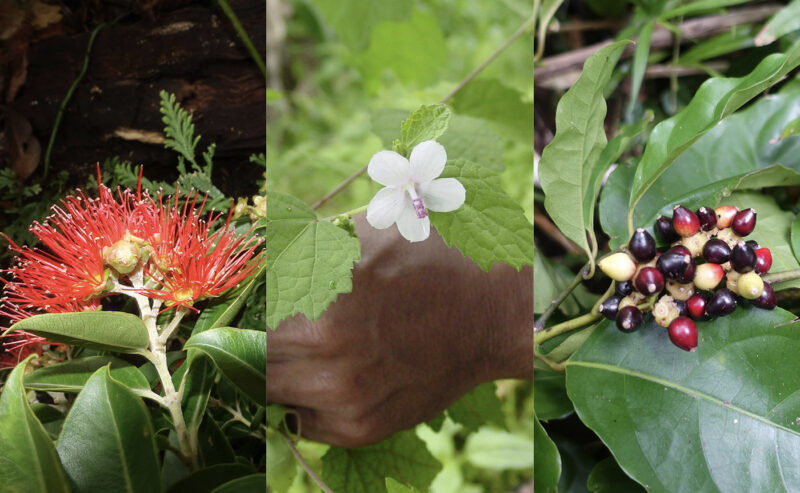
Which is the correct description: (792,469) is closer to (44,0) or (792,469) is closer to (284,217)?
(284,217)

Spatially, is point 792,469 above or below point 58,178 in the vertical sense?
below

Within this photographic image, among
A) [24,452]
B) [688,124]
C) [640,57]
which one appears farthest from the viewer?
[640,57]

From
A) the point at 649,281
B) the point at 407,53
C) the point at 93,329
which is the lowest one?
the point at 649,281

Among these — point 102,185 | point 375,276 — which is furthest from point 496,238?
point 102,185

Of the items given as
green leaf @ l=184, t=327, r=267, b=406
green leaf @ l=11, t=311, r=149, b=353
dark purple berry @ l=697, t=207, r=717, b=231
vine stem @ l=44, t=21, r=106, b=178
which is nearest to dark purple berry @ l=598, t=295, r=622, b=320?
dark purple berry @ l=697, t=207, r=717, b=231

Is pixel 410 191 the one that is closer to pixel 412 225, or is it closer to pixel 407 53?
pixel 412 225

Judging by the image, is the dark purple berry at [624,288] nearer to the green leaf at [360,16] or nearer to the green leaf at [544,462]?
the green leaf at [544,462]

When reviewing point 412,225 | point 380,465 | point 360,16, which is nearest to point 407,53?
point 360,16
